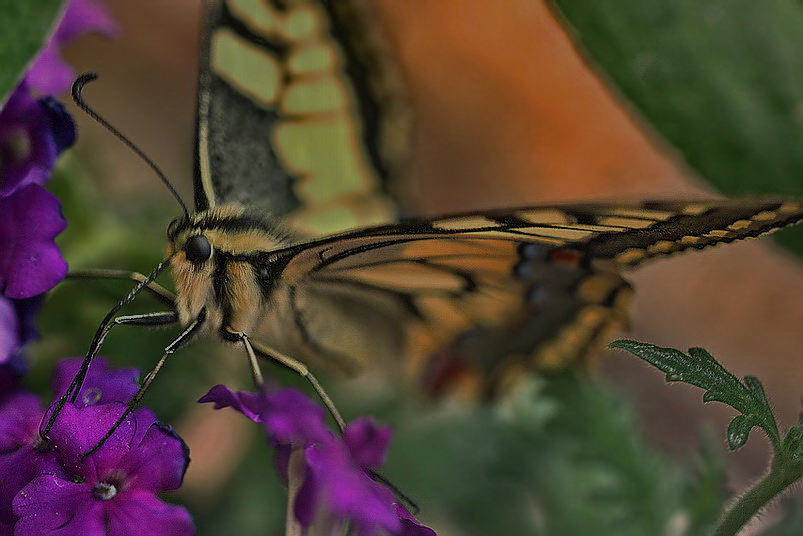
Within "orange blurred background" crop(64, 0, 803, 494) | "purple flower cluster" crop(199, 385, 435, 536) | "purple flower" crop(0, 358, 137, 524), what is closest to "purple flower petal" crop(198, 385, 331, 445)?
"purple flower cluster" crop(199, 385, 435, 536)

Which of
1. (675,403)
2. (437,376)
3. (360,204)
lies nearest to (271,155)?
(360,204)

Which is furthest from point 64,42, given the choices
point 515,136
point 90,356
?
point 515,136

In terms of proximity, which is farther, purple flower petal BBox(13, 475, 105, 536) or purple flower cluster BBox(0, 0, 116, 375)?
purple flower cluster BBox(0, 0, 116, 375)

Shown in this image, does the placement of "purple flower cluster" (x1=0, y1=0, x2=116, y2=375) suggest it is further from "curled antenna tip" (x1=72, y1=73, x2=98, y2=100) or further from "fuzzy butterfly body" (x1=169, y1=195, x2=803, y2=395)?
"fuzzy butterfly body" (x1=169, y1=195, x2=803, y2=395)

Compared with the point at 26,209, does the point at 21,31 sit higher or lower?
higher

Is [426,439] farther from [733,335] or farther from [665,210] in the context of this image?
[733,335]

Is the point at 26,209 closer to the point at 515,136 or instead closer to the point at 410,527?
the point at 410,527
